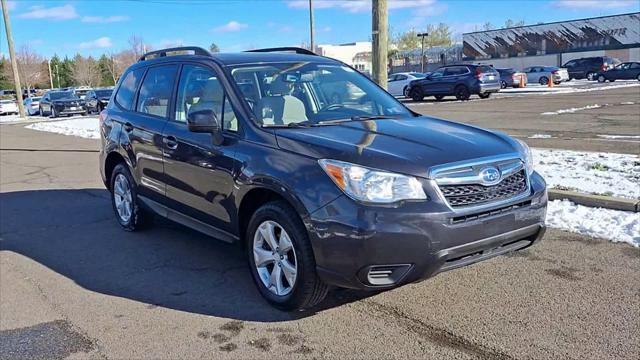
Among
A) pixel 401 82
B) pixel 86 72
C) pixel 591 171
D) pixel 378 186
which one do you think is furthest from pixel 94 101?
pixel 86 72

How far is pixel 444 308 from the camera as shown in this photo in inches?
153

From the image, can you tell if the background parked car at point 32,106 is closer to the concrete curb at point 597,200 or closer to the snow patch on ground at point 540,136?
the snow patch on ground at point 540,136

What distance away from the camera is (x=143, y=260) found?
17.2ft

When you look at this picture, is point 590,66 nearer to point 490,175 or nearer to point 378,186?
point 490,175

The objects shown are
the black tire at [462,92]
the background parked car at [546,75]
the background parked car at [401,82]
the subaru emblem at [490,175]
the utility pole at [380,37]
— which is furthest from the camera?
the background parked car at [546,75]

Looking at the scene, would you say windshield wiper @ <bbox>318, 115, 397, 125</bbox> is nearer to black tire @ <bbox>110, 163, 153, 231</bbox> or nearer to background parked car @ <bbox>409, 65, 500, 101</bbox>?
black tire @ <bbox>110, 163, 153, 231</bbox>

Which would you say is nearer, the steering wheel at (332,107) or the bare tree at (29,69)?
the steering wheel at (332,107)

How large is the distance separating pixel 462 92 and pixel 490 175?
24.4 m

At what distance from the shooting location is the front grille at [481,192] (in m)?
3.44

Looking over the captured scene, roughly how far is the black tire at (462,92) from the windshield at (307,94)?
74.4 feet

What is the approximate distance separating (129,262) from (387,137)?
2.78 meters

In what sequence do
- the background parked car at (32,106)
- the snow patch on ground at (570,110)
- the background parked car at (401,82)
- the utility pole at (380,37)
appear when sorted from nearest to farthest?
the utility pole at (380,37) < the snow patch on ground at (570,110) < the background parked car at (401,82) < the background parked car at (32,106)

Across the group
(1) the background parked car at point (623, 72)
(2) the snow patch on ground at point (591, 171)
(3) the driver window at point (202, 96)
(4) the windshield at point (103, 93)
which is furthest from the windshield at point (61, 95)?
(1) the background parked car at point (623, 72)

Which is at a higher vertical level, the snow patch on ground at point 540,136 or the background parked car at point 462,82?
the background parked car at point 462,82
